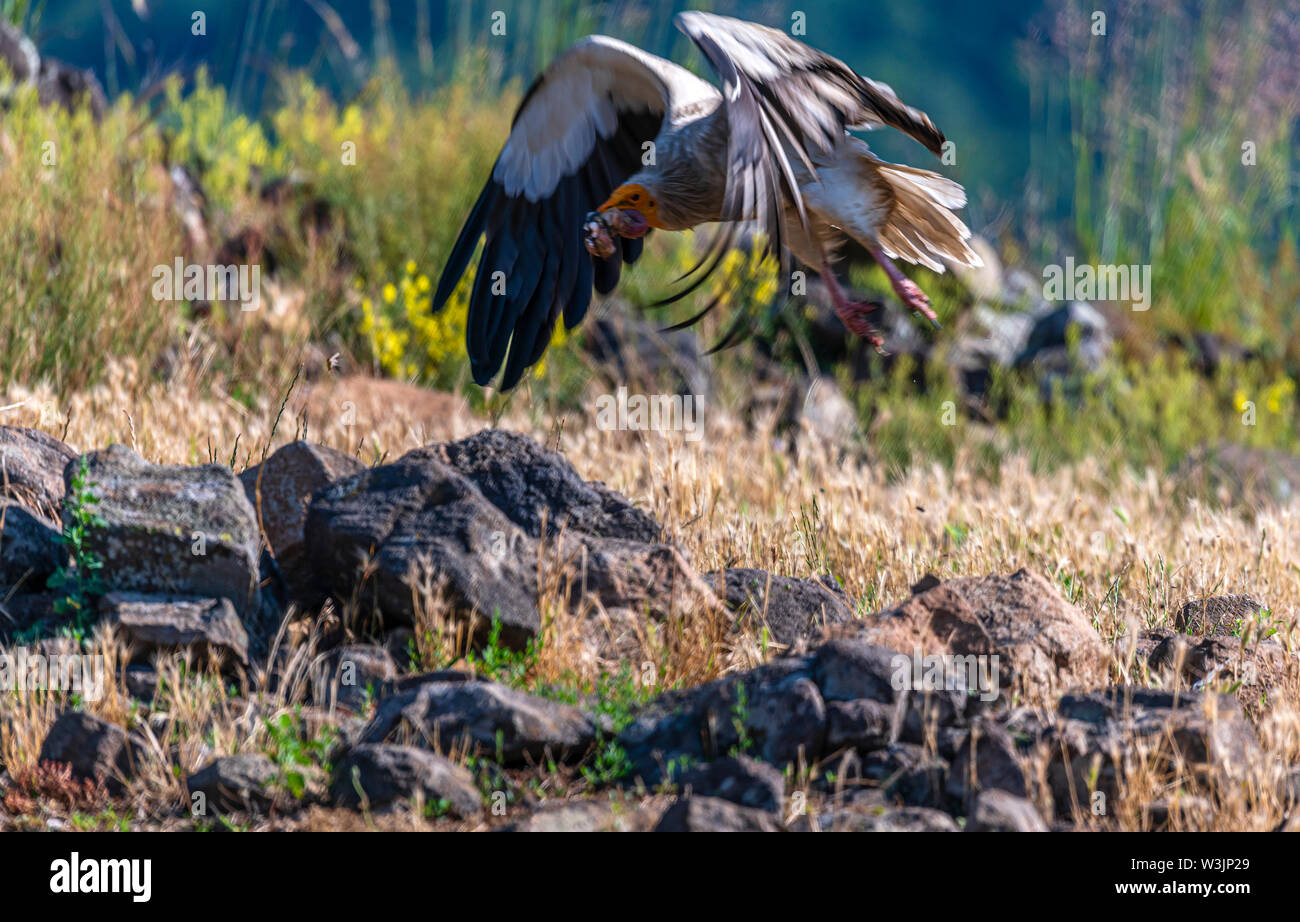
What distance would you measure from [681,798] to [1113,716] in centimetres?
112

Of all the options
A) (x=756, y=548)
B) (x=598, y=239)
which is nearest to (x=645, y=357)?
(x=598, y=239)

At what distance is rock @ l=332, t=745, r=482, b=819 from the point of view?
10.2 feet

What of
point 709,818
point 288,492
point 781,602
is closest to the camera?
point 709,818

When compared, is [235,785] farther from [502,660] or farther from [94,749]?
[502,660]

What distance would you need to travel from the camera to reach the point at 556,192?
5863 mm

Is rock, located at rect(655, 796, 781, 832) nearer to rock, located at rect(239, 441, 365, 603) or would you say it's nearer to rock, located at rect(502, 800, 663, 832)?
rock, located at rect(502, 800, 663, 832)

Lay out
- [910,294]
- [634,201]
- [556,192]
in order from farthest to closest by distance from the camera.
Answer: [556,192], [634,201], [910,294]

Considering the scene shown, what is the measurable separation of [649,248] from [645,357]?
153 centimetres

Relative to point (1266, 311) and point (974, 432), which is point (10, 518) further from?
point (1266, 311)

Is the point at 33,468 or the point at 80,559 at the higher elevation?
the point at 33,468

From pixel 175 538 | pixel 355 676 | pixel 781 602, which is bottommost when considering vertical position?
pixel 355 676

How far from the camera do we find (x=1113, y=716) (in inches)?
134

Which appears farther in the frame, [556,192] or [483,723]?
[556,192]

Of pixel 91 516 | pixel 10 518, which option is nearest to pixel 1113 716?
pixel 91 516
